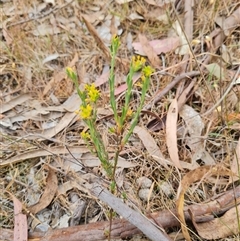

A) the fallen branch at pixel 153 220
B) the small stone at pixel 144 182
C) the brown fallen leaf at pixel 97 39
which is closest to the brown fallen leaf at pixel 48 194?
the fallen branch at pixel 153 220

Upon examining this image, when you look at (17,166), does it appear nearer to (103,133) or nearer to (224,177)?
(103,133)

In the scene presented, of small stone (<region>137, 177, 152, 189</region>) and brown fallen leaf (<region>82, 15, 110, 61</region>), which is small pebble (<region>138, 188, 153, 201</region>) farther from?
brown fallen leaf (<region>82, 15, 110, 61</region>)

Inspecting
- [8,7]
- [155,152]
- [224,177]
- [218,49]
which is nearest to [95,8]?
[8,7]

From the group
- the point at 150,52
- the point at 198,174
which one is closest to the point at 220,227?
the point at 198,174

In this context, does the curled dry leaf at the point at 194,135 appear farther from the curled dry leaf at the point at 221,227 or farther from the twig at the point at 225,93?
the curled dry leaf at the point at 221,227

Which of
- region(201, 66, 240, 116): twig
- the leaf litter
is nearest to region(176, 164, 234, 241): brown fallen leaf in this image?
the leaf litter

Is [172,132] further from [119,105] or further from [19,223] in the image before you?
[19,223]
